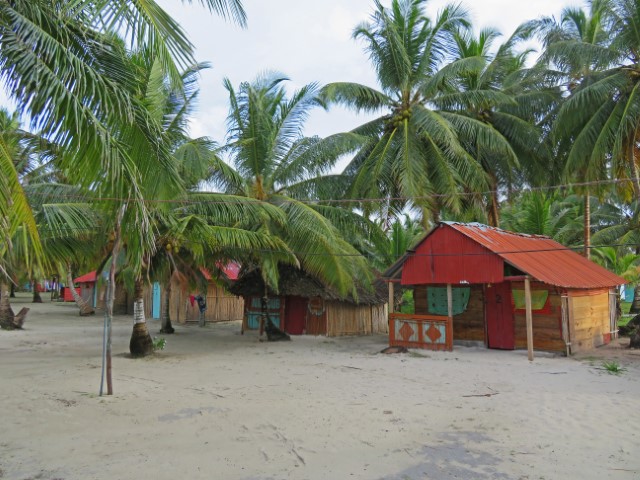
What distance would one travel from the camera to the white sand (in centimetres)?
543

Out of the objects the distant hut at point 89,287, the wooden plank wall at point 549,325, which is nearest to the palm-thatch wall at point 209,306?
the distant hut at point 89,287

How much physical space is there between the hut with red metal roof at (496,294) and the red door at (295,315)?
4547 mm

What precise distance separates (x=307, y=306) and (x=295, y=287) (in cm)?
156

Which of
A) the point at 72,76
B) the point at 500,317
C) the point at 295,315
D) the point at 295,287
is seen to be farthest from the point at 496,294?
the point at 72,76

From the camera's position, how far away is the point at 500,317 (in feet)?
47.4

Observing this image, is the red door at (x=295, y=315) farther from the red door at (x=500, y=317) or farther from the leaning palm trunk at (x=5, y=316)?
the leaning palm trunk at (x=5, y=316)

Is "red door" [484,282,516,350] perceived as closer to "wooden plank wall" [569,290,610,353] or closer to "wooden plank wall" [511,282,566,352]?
"wooden plank wall" [511,282,566,352]

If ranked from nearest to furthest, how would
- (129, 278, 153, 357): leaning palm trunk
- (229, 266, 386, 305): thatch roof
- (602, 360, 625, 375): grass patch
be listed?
(602, 360, 625, 375): grass patch, (129, 278, 153, 357): leaning palm trunk, (229, 266, 386, 305): thatch roof

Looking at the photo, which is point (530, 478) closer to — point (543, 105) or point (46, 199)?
point (46, 199)

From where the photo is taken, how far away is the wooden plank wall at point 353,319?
18438mm

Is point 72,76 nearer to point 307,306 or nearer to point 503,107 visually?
point 307,306

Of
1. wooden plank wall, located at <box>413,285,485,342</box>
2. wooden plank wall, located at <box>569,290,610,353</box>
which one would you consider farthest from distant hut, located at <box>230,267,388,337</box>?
wooden plank wall, located at <box>569,290,610,353</box>

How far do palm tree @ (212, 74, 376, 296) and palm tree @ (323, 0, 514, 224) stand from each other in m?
1.48

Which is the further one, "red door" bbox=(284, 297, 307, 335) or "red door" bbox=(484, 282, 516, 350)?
"red door" bbox=(284, 297, 307, 335)
